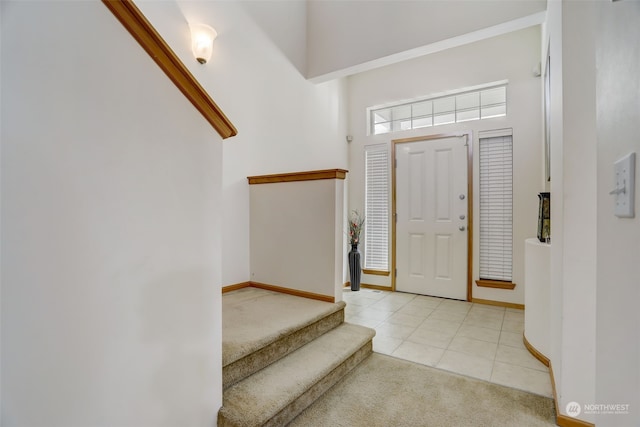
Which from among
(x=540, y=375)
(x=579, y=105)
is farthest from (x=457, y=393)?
(x=579, y=105)

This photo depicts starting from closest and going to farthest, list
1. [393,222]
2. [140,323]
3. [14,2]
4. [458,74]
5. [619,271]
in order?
[619,271], [14,2], [140,323], [458,74], [393,222]

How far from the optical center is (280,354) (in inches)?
74.9

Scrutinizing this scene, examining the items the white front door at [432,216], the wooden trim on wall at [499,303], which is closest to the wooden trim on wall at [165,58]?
the white front door at [432,216]

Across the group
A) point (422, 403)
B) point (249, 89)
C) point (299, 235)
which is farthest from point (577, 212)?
point (249, 89)

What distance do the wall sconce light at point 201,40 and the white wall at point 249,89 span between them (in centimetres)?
5

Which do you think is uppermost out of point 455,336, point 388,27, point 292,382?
point 388,27

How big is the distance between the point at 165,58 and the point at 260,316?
5.42 ft

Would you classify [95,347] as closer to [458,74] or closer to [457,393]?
[457,393]

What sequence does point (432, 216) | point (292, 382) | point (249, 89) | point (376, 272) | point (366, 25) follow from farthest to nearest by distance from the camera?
point (376, 272), point (432, 216), point (366, 25), point (249, 89), point (292, 382)

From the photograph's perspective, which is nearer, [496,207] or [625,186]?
[625,186]

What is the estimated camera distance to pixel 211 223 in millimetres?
1360

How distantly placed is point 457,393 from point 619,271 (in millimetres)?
1535

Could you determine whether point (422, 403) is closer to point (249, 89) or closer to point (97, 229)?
point (97, 229)

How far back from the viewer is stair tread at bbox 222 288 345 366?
171 cm
